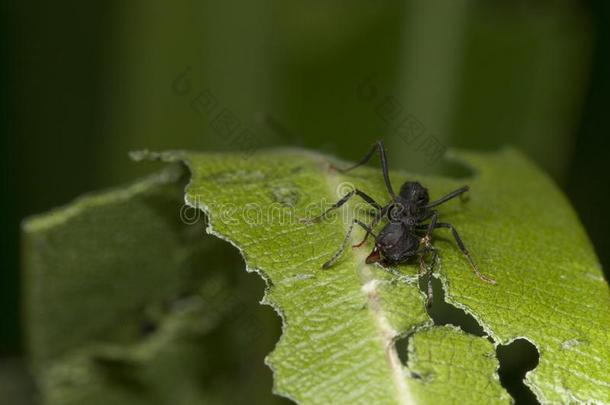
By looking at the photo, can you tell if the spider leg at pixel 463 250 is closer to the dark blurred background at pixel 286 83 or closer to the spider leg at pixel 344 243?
the spider leg at pixel 344 243

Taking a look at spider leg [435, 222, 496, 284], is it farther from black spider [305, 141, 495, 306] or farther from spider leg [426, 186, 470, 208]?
spider leg [426, 186, 470, 208]

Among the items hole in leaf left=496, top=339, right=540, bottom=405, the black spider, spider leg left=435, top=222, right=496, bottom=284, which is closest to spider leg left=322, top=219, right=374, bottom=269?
the black spider

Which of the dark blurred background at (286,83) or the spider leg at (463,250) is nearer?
the spider leg at (463,250)

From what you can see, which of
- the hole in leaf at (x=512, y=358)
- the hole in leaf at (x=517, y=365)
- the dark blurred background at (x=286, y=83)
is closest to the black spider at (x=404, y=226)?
the hole in leaf at (x=512, y=358)

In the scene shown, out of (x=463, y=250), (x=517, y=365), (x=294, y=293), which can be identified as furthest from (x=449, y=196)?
(x=294, y=293)

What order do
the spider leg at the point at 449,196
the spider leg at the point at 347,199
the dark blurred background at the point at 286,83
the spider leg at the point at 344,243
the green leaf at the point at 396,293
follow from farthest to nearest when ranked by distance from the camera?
the dark blurred background at the point at 286,83 → the spider leg at the point at 449,196 → the spider leg at the point at 347,199 → the spider leg at the point at 344,243 → the green leaf at the point at 396,293

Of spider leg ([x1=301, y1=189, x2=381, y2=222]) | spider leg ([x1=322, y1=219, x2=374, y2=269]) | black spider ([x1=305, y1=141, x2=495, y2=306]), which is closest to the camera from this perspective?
spider leg ([x1=322, y1=219, x2=374, y2=269])
